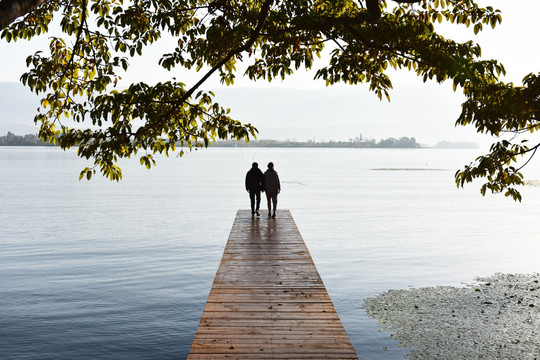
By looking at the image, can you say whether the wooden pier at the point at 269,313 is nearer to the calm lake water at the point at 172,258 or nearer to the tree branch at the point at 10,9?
the calm lake water at the point at 172,258

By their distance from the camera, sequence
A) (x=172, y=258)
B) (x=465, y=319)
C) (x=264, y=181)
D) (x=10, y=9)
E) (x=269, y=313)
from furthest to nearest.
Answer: (x=172, y=258) → (x=264, y=181) → (x=465, y=319) → (x=269, y=313) → (x=10, y=9)

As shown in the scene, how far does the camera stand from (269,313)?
1014cm

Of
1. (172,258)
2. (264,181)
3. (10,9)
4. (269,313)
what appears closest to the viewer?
(10,9)

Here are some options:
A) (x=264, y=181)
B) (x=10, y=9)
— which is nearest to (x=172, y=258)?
(x=264, y=181)

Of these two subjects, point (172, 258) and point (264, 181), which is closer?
point (264, 181)

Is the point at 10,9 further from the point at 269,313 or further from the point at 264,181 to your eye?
the point at 264,181

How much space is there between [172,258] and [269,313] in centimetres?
1704

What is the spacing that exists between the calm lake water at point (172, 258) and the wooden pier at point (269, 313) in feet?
8.37

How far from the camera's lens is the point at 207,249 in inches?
1161

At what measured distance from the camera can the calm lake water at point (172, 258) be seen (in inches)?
596

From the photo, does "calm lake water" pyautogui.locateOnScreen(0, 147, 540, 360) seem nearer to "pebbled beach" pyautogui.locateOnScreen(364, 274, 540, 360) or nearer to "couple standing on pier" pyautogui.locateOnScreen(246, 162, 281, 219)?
"pebbled beach" pyautogui.locateOnScreen(364, 274, 540, 360)

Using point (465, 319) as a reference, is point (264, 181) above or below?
above

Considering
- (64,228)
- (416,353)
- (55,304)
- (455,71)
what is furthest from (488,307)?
(64,228)


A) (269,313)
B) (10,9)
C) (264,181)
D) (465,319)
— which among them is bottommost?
(465,319)
